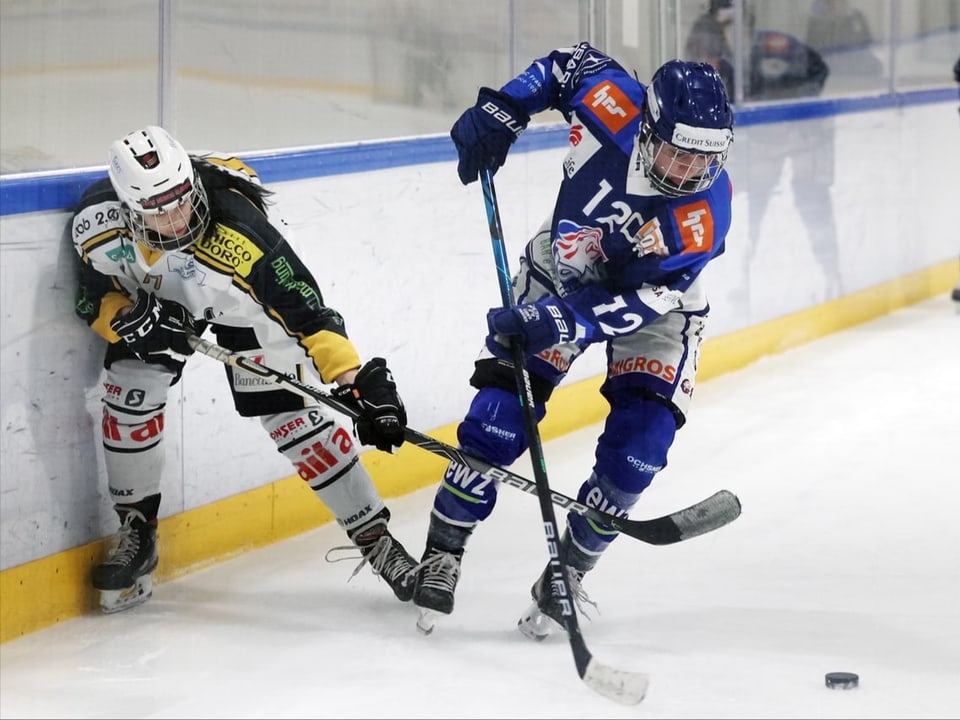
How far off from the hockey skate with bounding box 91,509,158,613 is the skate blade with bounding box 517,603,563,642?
793 mm

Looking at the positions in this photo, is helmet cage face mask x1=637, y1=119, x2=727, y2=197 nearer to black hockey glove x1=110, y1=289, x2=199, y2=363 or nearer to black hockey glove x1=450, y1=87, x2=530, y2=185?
black hockey glove x1=450, y1=87, x2=530, y2=185

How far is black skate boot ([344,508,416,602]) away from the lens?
3248 millimetres

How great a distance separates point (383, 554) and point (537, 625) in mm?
406

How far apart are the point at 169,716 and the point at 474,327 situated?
197 cm

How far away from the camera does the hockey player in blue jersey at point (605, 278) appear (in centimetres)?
286

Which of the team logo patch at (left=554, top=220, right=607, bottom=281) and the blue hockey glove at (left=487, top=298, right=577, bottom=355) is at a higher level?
the team logo patch at (left=554, top=220, right=607, bottom=281)

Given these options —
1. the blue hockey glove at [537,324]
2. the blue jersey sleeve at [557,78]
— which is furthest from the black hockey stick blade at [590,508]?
the blue jersey sleeve at [557,78]

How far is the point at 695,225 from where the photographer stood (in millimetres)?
2910

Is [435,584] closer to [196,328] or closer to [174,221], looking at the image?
[196,328]

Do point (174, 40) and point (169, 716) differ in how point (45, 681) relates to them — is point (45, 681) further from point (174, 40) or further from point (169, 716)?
point (174, 40)

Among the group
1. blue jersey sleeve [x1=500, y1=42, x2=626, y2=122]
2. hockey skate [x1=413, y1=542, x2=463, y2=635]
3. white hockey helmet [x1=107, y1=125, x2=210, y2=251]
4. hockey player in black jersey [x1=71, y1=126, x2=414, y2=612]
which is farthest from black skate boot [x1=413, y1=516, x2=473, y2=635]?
blue jersey sleeve [x1=500, y1=42, x2=626, y2=122]

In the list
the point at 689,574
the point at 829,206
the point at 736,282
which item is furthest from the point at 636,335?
the point at 829,206

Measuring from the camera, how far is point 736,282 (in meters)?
5.76

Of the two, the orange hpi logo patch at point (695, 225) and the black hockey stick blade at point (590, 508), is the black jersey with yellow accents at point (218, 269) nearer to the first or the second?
the black hockey stick blade at point (590, 508)
